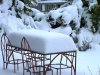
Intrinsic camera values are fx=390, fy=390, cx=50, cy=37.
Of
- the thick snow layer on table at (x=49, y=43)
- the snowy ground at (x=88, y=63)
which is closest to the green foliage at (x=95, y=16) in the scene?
the snowy ground at (x=88, y=63)

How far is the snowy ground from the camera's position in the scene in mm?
8430

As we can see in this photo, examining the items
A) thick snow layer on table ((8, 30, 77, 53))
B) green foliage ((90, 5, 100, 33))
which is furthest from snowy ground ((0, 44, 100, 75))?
green foliage ((90, 5, 100, 33))

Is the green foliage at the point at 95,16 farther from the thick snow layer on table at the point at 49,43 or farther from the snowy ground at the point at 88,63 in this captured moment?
the thick snow layer on table at the point at 49,43

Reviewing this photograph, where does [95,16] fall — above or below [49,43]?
above

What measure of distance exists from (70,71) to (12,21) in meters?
4.15

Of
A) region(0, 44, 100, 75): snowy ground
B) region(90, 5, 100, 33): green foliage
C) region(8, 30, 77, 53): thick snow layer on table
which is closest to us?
region(8, 30, 77, 53): thick snow layer on table

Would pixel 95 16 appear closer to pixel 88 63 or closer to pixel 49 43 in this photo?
pixel 88 63

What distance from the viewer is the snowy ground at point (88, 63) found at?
8430 millimetres

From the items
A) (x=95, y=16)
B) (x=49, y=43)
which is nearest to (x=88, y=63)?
(x=49, y=43)

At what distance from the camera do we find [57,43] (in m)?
7.43

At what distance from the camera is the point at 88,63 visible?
9.58 meters

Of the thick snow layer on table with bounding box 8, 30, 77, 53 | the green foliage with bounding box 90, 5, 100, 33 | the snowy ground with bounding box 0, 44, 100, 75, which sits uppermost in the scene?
the green foliage with bounding box 90, 5, 100, 33

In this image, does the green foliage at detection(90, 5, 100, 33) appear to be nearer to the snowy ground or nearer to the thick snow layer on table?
the snowy ground

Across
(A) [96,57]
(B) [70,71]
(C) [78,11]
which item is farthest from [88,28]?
(B) [70,71]
